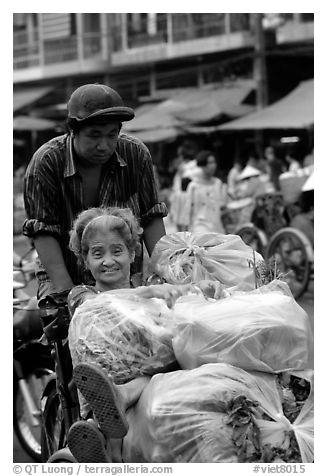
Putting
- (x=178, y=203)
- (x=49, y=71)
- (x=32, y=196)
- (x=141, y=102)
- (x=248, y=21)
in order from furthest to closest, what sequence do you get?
(x=49, y=71) < (x=141, y=102) < (x=248, y=21) < (x=178, y=203) < (x=32, y=196)

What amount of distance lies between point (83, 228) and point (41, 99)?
33556mm

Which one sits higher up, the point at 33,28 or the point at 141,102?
the point at 33,28

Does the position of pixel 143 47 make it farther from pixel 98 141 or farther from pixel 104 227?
pixel 104 227

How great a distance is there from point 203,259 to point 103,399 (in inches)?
38.6

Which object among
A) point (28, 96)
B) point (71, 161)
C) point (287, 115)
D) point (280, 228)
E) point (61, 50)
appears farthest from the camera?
point (61, 50)

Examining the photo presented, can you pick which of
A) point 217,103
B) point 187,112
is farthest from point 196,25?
point 187,112

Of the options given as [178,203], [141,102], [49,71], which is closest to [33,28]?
[49,71]

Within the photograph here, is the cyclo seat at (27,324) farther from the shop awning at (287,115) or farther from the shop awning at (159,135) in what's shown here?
the shop awning at (159,135)

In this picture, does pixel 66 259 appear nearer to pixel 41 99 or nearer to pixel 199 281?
pixel 199 281

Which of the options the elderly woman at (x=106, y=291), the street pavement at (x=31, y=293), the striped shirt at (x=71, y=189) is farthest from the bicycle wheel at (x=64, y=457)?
the street pavement at (x=31, y=293)

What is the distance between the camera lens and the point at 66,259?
4.58m

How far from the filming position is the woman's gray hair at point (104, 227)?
3.98m

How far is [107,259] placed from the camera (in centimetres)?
395

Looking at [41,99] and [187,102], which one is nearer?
[187,102]
